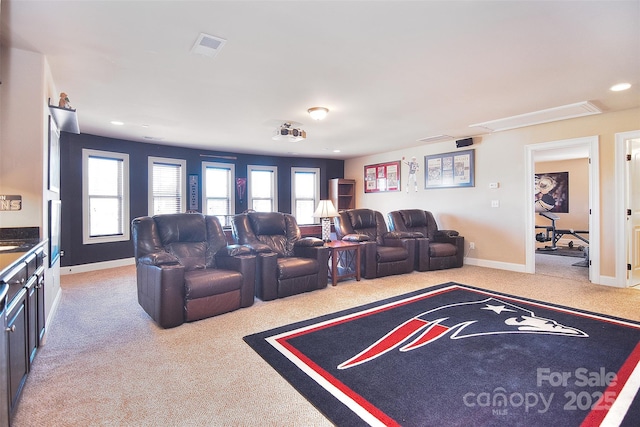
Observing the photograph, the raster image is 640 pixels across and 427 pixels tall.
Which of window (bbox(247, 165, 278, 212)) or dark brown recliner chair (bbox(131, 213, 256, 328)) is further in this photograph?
window (bbox(247, 165, 278, 212))

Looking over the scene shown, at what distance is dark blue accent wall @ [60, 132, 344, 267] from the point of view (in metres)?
5.47

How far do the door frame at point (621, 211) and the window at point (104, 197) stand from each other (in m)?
7.87

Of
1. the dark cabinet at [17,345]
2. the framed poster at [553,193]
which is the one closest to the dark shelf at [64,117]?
the dark cabinet at [17,345]

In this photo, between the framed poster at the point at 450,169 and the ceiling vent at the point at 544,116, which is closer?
the ceiling vent at the point at 544,116

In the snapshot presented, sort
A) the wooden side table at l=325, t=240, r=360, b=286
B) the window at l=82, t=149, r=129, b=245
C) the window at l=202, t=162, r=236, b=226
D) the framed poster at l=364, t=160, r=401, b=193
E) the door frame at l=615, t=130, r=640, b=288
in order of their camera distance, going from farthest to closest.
Answer: the framed poster at l=364, t=160, r=401, b=193, the window at l=202, t=162, r=236, b=226, the window at l=82, t=149, r=129, b=245, the wooden side table at l=325, t=240, r=360, b=286, the door frame at l=615, t=130, r=640, b=288

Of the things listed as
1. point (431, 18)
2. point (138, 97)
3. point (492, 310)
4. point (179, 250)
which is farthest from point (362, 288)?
point (138, 97)

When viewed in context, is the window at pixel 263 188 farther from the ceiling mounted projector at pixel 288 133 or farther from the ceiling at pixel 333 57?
the ceiling at pixel 333 57

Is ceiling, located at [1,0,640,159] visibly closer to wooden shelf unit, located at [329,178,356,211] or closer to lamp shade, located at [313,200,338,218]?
lamp shade, located at [313,200,338,218]

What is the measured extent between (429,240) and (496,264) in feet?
3.94

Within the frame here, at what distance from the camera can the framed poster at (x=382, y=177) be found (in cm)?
745

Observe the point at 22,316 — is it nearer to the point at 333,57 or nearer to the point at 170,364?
the point at 170,364

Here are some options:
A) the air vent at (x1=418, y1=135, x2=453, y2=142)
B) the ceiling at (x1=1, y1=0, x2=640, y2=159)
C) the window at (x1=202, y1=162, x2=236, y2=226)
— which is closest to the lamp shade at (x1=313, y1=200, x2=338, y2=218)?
the ceiling at (x1=1, y1=0, x2=640, y2=159)

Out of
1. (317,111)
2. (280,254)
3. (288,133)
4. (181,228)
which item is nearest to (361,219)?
(280,254)

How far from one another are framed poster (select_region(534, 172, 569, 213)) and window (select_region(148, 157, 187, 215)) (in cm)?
901
